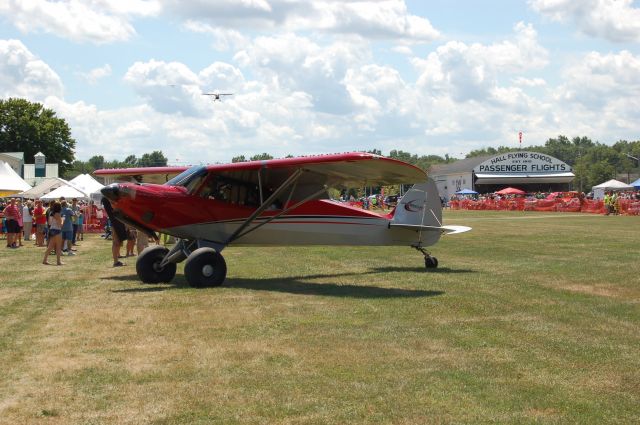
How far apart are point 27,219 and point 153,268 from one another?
676 inches

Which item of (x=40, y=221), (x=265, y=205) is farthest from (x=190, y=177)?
(x=40, y=221)

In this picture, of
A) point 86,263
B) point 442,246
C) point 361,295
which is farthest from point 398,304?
point 442,246

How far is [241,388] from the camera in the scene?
6582 mm

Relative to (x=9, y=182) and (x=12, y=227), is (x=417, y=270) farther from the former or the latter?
(x=9, y=182)

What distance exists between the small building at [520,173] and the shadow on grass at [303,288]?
90.7 metres

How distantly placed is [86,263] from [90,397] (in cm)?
→ 1404

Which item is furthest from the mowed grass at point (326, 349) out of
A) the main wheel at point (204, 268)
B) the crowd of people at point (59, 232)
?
the crowd of people at point (59, 232)

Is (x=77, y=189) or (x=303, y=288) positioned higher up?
(x=77, y=189)

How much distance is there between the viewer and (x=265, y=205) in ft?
48.8

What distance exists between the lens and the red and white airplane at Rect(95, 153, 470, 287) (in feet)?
45.4

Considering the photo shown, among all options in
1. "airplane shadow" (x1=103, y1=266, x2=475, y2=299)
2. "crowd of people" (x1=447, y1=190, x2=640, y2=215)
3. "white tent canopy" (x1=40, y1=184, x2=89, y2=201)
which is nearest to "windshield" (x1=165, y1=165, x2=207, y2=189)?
"airplane shadow" (x1=103, y1=266, x2=475, y2=299)

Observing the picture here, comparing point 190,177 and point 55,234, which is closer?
point 190,177

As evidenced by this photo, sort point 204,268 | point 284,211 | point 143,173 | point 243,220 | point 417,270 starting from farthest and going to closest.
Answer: point 143,173 < point 417,270 < point 284,211 < point 243,220 < point 204,268

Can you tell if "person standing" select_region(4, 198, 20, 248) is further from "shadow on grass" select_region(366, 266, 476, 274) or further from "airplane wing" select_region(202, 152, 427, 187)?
"shadow on grass" select_region(366, 266, 476, 274)
